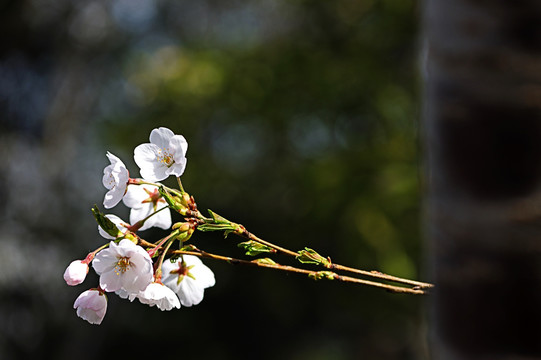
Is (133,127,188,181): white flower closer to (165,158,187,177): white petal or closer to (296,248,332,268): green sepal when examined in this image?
(165,158,187,177): white petal

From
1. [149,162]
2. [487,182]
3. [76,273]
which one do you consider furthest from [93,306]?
[487,182]

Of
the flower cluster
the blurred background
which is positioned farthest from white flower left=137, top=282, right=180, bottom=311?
the blurred background

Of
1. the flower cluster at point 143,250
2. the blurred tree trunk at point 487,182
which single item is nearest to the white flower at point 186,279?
the flower cluster at point 143,250

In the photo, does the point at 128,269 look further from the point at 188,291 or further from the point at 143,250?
the point at 188,291

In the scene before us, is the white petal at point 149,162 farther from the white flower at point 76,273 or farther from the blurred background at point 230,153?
the blurred background at point 230,153

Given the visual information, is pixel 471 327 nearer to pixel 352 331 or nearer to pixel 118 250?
pixel 118 250

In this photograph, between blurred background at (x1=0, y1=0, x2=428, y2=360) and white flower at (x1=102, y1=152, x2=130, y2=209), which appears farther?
blurred background at (x1=0, y1=0, x2=428, y2=360)
